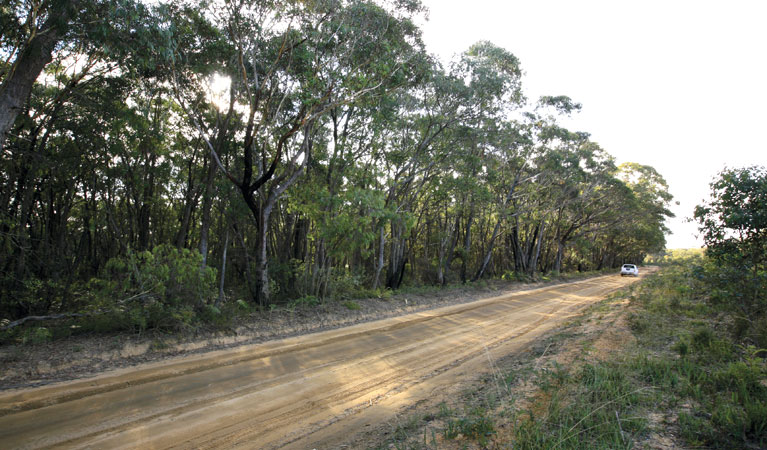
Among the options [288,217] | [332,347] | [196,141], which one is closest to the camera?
[332,347]

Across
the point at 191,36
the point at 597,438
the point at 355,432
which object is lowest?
the point at 355,432

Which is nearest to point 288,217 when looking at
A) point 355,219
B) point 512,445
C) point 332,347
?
point 355,219

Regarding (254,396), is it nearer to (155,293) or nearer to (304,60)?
(155,293)

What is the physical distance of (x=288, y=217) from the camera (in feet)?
53.1

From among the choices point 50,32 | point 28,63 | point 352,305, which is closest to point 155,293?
point 28,63

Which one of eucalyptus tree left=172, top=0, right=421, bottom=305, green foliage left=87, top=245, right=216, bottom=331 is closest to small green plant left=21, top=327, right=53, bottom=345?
green foliage left=87, top=245, right=216, bottom=331

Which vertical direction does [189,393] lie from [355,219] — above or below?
below

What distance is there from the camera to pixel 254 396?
15.9ft

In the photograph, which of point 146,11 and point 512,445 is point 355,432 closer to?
point 512,445

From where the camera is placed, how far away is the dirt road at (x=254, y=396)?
150 inches

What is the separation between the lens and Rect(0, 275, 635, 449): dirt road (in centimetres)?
380

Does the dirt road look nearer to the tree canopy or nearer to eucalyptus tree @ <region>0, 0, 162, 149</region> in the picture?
the tree canopy

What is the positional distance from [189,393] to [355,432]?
93.4 inches

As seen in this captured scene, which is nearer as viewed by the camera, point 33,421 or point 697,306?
point 33,421
